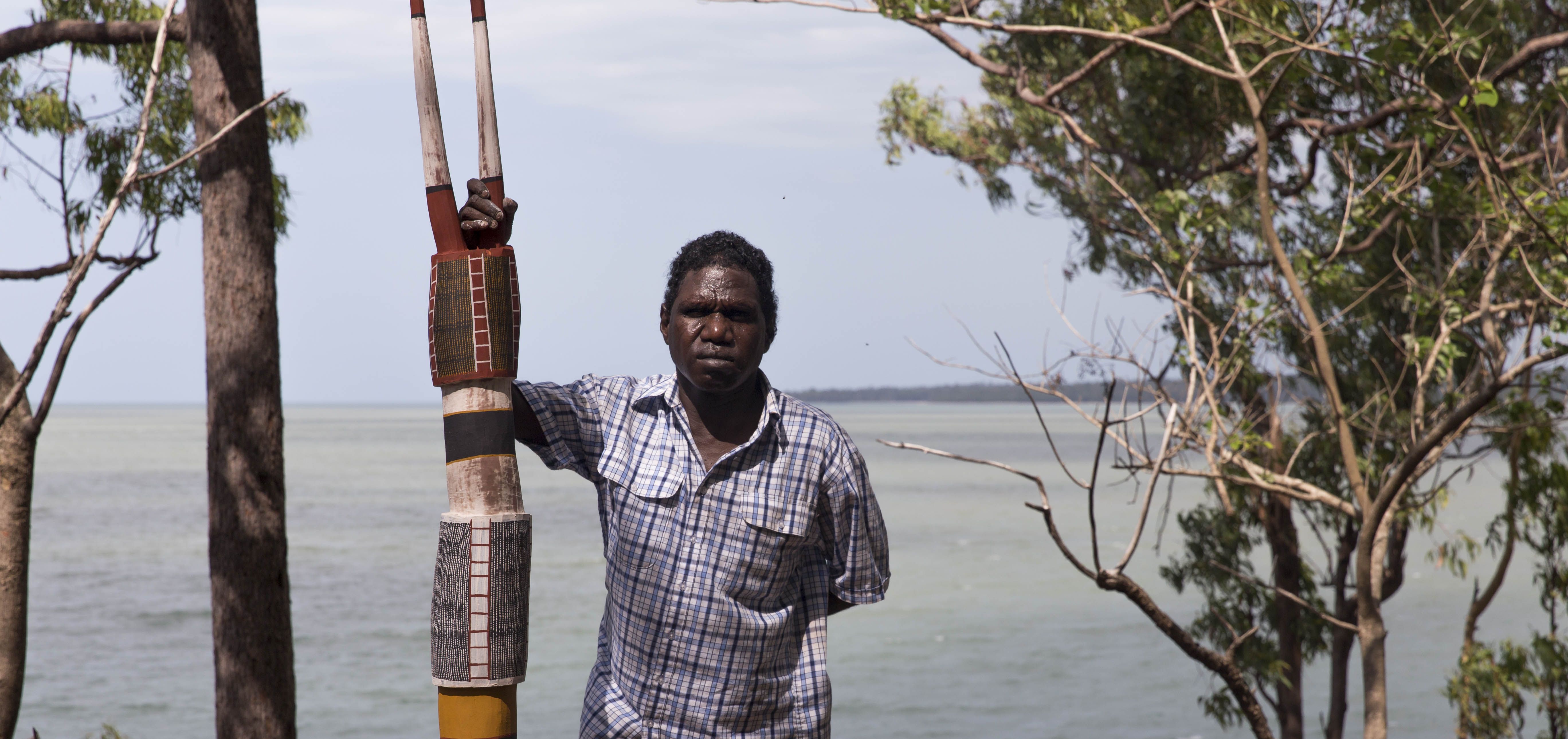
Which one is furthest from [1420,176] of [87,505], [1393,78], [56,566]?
[87,505]

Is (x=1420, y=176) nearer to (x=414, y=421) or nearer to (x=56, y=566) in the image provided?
(x=56, y=566)

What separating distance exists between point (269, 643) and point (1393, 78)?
20.5 feet

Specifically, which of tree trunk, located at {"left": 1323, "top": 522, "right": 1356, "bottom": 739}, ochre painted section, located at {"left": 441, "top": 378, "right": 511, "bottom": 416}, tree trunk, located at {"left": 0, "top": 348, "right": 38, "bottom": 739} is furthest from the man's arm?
tree trunk, located at {"left": 1323, "top": 522, "right": 1356, "bottom": 739}

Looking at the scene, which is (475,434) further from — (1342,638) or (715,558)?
(1342,638)

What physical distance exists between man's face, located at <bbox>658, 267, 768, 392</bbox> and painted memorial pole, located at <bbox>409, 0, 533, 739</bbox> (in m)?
0.35

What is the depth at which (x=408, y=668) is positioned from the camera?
15.3 m

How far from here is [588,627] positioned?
18.0 metres

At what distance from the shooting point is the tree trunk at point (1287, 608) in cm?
862

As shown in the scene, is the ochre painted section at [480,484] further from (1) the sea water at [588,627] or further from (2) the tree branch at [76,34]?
(1) the sea water at [588,627]

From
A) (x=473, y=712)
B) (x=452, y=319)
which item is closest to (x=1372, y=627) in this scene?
(x=473, y=712)

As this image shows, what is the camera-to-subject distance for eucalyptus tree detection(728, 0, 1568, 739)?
15.1 feet

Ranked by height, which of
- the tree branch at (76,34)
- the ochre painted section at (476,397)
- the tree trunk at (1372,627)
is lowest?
the tree trunk at (1372,627)

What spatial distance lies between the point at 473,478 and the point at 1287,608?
320 inches

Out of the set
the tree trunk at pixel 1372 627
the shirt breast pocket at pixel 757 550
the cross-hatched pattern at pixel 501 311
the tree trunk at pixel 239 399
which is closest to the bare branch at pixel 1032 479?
the shirt breast pocket at pixel 757 550
